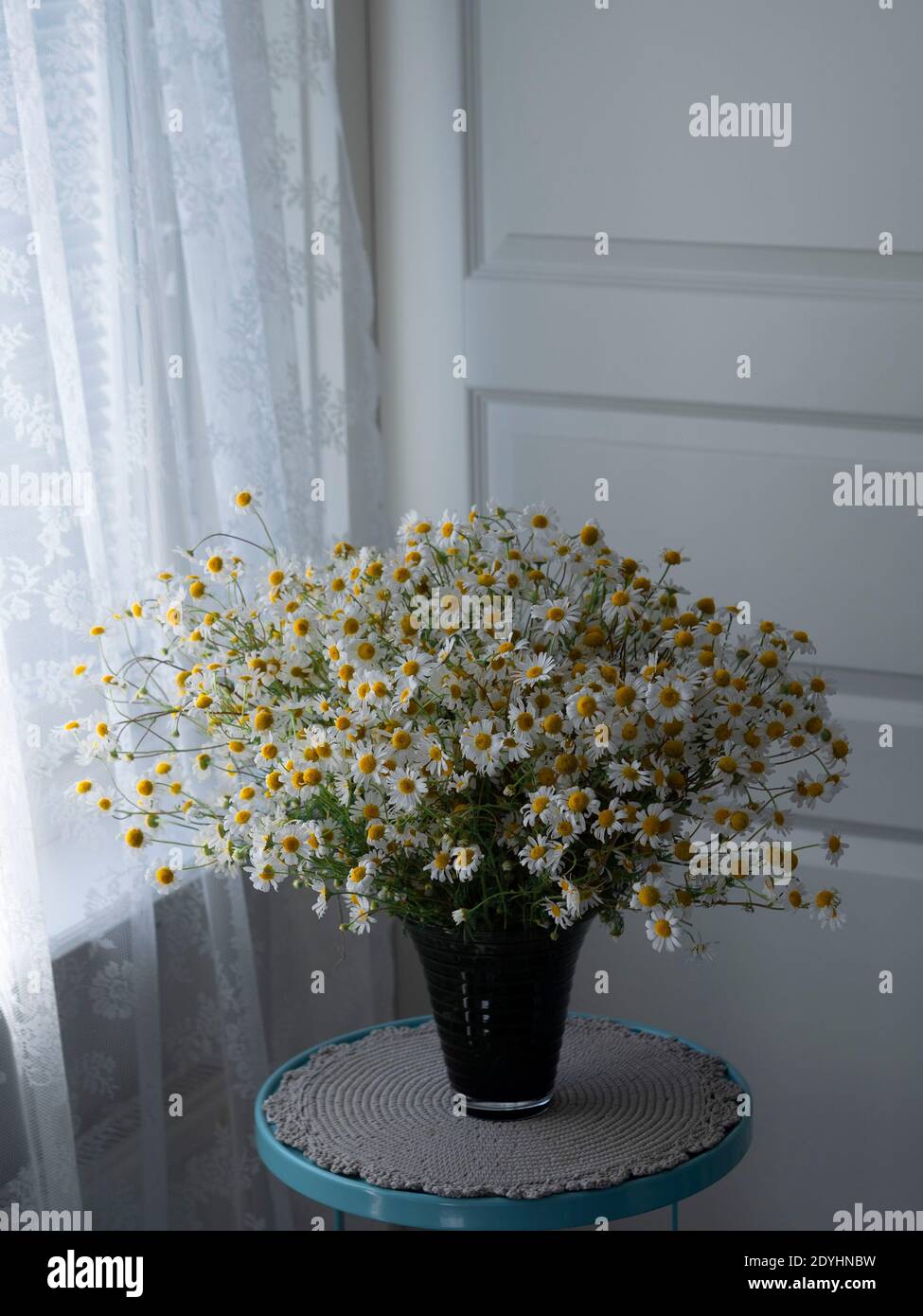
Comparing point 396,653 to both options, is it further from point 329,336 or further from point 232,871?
point 329,336

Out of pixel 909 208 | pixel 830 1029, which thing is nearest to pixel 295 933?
pixel 830 1029

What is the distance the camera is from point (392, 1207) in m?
1.21

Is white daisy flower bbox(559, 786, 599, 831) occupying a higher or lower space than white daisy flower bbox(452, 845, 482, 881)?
higher

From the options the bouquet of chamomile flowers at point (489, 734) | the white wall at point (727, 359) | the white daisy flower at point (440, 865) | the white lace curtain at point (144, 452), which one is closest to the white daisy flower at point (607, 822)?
the bouquet of chamomile flowers at point (489, 734)

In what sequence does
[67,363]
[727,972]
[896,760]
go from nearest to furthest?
[67,363]
[896,760]
[727,972]

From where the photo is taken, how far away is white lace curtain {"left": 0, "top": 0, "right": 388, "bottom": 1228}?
1339 mm

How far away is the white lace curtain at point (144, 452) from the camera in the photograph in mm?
1339

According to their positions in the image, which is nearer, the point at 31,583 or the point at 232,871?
the point at 232,871

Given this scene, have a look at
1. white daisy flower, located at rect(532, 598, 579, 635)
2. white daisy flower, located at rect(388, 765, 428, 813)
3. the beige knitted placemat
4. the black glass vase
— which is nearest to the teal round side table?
the beige knitted placemat

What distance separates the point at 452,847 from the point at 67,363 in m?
0.57

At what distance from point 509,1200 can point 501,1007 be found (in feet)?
0.48

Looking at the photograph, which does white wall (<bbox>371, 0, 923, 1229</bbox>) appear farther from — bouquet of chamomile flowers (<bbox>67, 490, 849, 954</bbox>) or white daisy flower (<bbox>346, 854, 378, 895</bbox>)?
white daisy flower (<bbox>346, 854, 378, 895</bbox>)

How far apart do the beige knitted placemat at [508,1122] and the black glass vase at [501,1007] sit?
0.12 ft

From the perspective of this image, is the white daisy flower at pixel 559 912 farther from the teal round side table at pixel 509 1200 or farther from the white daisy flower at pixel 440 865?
the teal round side table at pixel 509 1200
